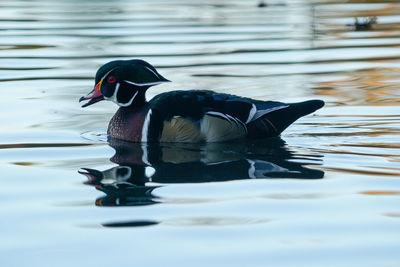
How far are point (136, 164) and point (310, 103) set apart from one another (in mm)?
1776

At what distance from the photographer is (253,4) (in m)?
21.3

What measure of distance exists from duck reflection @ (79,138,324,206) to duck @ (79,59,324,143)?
0.09 meters

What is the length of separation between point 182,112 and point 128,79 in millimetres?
749

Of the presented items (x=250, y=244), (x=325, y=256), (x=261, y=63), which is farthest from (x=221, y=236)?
(x=261, y=63)

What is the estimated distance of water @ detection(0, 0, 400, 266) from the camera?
495cm

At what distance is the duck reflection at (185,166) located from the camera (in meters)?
6.33

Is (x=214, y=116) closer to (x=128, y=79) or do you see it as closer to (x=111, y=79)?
(x=128, y=79)

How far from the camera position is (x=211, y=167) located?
703 cm

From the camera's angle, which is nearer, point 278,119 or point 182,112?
A: point 182,112

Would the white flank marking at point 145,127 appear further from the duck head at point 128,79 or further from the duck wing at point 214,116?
the duck head at point 128,79

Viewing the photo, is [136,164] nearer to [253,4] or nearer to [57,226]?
[57,226]

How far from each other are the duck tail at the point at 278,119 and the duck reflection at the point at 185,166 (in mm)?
81

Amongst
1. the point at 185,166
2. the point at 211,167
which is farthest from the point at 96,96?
the point at 211,167

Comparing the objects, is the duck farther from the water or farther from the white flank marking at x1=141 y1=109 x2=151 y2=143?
the water
